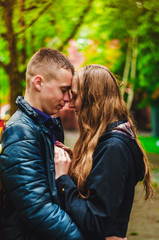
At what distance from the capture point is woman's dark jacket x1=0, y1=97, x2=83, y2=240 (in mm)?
1646

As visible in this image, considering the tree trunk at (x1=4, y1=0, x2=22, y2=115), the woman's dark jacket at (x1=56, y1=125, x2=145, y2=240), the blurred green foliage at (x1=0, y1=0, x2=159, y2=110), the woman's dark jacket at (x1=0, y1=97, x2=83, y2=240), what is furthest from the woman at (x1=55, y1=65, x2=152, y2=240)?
the tree trunk at (x1=4, y1=0, x2=22, y2=115)

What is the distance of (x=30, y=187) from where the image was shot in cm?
165

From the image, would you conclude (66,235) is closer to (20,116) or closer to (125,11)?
(20,116)

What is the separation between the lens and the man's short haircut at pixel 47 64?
200cm

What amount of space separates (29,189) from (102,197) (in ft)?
1.44

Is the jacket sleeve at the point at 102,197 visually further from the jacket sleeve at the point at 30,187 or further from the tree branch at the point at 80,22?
the tree branch at the point at 80,22

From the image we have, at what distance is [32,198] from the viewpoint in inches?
64.5

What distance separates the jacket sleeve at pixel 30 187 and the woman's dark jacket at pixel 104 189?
0.10 metres

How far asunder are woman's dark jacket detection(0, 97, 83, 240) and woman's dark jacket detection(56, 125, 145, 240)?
8 centimetres

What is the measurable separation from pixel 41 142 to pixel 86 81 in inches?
22.3

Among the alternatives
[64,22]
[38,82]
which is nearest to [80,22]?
[64,22]

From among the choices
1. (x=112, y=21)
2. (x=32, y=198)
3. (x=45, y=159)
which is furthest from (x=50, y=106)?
(x=112, y=21)

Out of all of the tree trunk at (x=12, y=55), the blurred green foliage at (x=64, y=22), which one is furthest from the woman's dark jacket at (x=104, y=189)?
the tree trunk at (x=12, y=55)

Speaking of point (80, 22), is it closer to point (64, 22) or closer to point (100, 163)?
point (64, 22)
